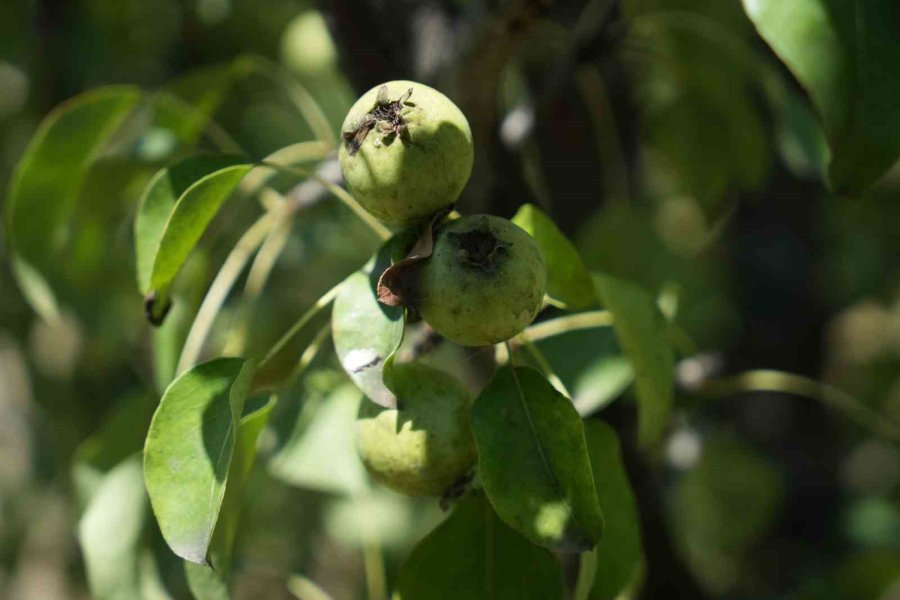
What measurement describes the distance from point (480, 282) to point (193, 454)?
24cm

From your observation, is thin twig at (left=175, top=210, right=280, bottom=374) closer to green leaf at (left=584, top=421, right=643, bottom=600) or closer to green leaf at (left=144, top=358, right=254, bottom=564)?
green leaf at (left=144, top=358, right=254, bottom=564)

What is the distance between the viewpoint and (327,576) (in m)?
3.39

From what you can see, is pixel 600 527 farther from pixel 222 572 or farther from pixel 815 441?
pixel 815 441

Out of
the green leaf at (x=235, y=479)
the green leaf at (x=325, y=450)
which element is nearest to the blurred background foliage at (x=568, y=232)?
the green leaf at (x=325, y=450)

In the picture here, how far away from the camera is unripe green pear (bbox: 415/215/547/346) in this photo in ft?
2.31

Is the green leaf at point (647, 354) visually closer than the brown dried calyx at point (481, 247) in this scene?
No

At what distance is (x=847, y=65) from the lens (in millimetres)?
737

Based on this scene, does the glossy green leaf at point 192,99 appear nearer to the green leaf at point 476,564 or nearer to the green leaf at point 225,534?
the green leaf at point 225,534

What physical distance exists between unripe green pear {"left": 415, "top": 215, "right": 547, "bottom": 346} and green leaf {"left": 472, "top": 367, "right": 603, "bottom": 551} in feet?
0.18

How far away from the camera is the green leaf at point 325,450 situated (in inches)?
44.4

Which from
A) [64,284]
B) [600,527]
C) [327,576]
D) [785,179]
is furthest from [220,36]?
[327,576]

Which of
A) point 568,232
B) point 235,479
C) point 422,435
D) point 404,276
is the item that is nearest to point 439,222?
point 404,276

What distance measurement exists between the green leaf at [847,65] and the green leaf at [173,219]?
1.33ft

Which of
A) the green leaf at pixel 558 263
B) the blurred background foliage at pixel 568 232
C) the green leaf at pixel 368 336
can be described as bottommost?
the blurred background foliage at pixel 568 232
